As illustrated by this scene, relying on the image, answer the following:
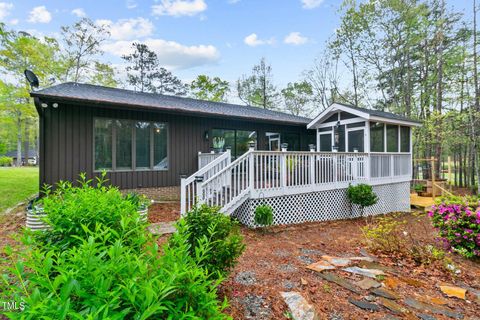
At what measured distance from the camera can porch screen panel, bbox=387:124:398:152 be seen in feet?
32.2

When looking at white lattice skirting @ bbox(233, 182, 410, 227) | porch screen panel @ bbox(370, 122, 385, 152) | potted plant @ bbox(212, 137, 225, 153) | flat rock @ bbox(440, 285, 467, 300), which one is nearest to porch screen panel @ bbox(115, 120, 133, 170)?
potted plant @ bbox(212, 137, 225, 153)

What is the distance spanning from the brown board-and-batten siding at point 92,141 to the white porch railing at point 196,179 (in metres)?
1.92

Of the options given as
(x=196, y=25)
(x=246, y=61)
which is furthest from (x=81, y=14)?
(x=246, y=61)

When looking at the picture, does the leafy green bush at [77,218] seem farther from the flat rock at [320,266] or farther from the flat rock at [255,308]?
the flat rock at [320,266]

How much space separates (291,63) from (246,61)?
4621mm

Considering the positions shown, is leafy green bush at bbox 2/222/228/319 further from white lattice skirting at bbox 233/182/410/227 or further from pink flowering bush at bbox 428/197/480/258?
pink flowering bush at bbox 428/197/480/258

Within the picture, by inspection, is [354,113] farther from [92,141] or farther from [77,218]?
[77,218]

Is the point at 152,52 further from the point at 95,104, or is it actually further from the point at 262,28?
the point at 95,104

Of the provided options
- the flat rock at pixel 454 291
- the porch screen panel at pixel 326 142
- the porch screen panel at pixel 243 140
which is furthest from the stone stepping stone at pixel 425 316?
the porch screen panel at pixel 326 142

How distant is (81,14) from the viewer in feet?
56.3

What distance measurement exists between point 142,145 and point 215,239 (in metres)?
6.11

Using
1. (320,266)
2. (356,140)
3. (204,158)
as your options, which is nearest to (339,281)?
(320,266)

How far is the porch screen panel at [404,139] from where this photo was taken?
34.0 feet

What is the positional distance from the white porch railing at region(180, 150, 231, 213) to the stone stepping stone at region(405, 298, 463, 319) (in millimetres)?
3705
